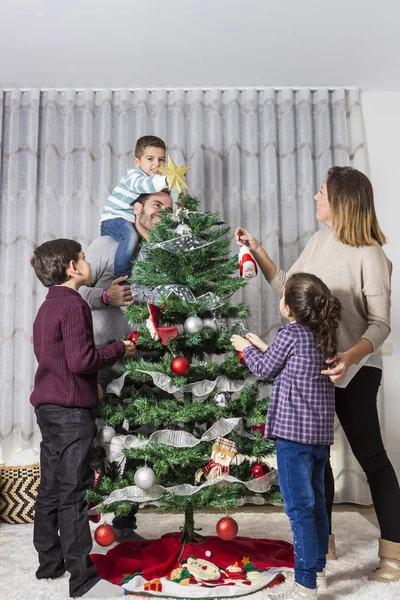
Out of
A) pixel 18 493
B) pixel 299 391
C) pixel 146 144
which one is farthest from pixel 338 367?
pixel 18 493

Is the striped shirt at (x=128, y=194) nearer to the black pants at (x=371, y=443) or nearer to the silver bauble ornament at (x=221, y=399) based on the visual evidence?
the silver bauble ornament at (x=221, y=399)

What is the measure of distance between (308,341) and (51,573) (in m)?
1.22

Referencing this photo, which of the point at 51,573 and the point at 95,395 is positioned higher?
the point at 95,395

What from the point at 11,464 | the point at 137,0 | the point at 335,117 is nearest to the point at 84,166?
the point at 137,0

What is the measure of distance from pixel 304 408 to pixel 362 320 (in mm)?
487

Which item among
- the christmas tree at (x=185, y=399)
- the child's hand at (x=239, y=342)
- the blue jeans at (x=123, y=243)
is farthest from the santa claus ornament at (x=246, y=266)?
the blue jeans at (x=123, y=243)

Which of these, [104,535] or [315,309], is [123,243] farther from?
[104,535]

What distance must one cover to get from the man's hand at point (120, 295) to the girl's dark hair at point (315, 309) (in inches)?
31.9

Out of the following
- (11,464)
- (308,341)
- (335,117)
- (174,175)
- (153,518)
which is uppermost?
(335,117)

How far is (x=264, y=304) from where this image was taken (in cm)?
362

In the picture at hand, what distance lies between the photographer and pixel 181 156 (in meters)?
3.73

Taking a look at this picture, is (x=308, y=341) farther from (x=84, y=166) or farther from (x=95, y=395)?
(x=84, y=166)

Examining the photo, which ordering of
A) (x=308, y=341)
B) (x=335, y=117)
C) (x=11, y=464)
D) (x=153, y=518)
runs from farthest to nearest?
(x=335, y=117) → (x=11, y=464) → (x=153, y=518) → (x=308, y=341)

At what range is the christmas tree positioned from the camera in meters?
2.05
